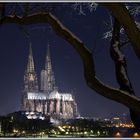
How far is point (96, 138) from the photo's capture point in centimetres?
144

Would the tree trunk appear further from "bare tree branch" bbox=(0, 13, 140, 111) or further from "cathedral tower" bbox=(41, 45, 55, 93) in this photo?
"cathedral tower" bbox=(41, 45, 55, 93)

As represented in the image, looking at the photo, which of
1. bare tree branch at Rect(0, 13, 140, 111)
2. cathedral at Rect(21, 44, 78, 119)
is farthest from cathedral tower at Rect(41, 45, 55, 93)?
bare tree branch at Rect(0, 13, 140, 111)

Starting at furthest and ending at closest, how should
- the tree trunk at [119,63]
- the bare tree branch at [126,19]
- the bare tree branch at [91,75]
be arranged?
the tree trunk at [119,63] → the bare tree branch at [91,75] → the bare tree branch at [126,19]

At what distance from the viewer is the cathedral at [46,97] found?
1489 millimetres

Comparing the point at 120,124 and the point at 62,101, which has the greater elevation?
the point at 62,101

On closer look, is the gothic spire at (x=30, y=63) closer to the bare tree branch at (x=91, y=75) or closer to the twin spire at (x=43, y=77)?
the twin spire at (x=43, y=77)

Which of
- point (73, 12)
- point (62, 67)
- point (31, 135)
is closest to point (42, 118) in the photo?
point (31, 135)

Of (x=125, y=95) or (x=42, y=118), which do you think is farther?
(x=42, y=118)

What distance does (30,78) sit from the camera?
1.52 meters

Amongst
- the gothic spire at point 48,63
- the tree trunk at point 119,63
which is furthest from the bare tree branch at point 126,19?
the gothic spire at point 48,63

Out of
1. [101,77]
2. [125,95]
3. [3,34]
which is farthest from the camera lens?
[3,34]

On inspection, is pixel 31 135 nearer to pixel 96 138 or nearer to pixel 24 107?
pixel 24 107

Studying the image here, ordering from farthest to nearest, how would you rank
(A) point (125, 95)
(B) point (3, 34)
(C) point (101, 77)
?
(B) point (3, 34) → (C) point (101, 77) → (A) point (125, 95)

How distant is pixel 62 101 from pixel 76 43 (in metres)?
0.38
